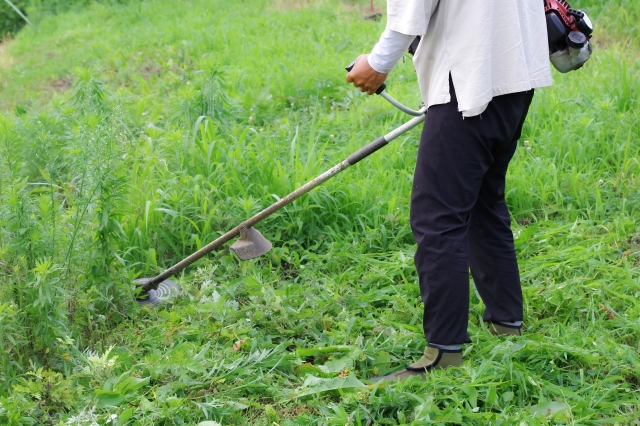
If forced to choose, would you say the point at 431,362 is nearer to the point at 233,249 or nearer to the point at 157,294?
the point at 233,249

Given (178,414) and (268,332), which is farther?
(268,332)

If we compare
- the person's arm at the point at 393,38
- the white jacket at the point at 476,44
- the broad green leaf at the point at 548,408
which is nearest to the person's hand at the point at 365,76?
the person's arm at the point at 393,38

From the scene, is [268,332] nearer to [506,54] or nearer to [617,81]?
[506,54]

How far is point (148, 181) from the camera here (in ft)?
13.4

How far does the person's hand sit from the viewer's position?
2523 millimetres

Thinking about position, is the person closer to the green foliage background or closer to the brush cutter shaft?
the brush cutter shaft

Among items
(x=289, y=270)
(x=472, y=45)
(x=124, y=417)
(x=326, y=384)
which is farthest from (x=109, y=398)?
(x=472, y=45)

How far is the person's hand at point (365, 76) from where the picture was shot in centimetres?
252

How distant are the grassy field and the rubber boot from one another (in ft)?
0.17

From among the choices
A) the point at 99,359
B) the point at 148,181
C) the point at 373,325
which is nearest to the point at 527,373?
the point at 373,325

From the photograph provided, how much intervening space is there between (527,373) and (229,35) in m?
6.29

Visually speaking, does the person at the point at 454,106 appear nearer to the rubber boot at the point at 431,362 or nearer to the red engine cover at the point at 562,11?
the rubber boot at the point at 431,362

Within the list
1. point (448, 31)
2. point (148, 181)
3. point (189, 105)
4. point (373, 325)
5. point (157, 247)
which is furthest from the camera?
point (189, 105)

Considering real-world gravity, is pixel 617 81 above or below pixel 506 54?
below
